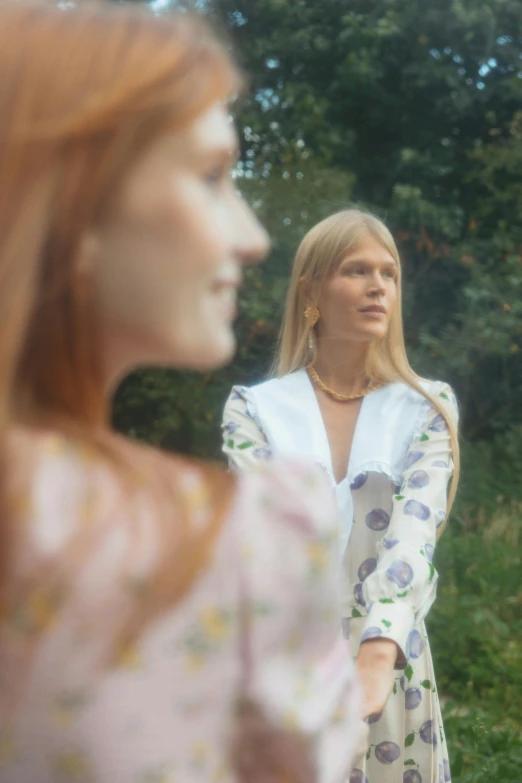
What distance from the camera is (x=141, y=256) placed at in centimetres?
76

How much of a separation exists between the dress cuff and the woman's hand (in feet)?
0.05

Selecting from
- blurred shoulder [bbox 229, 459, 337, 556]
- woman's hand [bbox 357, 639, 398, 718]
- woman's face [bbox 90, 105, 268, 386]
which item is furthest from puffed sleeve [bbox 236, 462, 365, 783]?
woman's hand [bbox 357, 639, 398, 718]

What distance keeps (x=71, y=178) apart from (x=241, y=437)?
131cm

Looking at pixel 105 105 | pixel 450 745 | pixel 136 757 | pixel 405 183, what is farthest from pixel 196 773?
pixel 405 183

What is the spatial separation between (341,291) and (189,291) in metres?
1.36

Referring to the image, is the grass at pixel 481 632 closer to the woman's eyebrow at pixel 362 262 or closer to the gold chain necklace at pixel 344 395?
the gold chain necklace at pixel 344 395

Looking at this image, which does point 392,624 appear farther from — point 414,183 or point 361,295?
point 414,183

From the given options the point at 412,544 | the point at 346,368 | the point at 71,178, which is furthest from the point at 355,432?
the point at 71,178

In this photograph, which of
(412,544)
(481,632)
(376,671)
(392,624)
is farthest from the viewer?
(481,632)

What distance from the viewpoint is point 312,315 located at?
7.33ft

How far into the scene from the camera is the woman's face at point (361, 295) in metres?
2.05

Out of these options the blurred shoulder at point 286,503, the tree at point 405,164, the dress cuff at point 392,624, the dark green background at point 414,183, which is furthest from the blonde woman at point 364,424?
the tree at point 405,164

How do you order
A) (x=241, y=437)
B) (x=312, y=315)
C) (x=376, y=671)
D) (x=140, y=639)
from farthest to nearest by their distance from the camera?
(x=312, y=315) → (x=241, y=437) → (x=376, y=671) → (x=140, y=639)

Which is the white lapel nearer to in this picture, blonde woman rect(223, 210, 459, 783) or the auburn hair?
blonde woman rect(223, 210, 459, 783)
